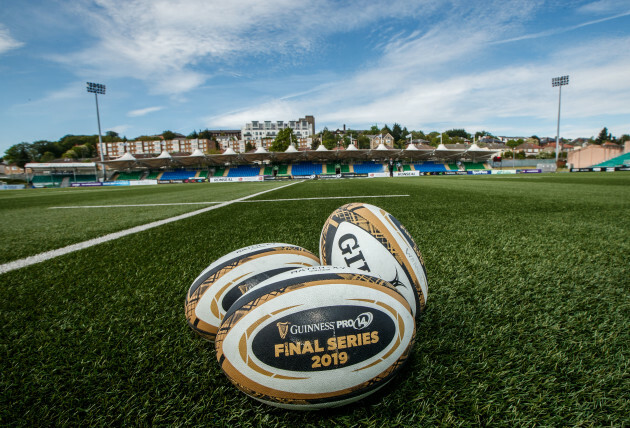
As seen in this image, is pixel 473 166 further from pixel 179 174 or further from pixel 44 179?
pixel 44 179

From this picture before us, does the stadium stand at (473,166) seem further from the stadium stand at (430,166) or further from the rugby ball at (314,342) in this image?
the rugby ball at (314,342)

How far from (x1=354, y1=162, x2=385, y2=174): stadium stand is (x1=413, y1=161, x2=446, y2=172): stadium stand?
5.96 meters

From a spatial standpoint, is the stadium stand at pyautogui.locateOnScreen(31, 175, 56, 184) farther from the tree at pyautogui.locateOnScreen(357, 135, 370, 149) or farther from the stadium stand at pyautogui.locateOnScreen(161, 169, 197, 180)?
the tree at pyautogui.locateOnScreen(357, 135, 370, 149)

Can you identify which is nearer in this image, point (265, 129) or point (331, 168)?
point (331, 168)

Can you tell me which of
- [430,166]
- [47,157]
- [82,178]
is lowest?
[82,178]

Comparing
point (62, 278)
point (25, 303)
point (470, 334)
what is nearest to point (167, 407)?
point (470, 334)

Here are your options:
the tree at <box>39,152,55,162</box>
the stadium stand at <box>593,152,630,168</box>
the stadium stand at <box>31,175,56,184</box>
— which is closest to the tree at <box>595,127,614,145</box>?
the stadium stand at <box>593,152,630,168</box>

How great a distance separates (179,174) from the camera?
50.3 meters

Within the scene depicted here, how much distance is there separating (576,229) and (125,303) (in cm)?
471

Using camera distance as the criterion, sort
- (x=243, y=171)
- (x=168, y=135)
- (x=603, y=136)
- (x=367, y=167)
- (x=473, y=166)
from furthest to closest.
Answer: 1. (x=168, y=135)
2. (x=603, y=136)
3. (x=243, y=171)
4. (x=473, y=166)
5. (x=367, y=167)

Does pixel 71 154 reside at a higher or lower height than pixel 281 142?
higher

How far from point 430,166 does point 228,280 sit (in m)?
53.0

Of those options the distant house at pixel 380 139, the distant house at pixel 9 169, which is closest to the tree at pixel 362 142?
the distant house at pixel 380 139

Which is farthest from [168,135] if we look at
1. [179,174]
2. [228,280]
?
[228,280]
